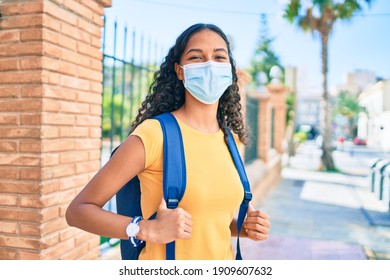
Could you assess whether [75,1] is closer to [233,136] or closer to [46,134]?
[46,134]

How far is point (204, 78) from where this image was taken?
1.57 meters

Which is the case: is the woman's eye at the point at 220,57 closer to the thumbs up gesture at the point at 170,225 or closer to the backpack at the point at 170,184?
the backpack at the point at 170,184

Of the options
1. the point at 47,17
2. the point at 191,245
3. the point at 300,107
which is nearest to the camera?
the point at 191,245

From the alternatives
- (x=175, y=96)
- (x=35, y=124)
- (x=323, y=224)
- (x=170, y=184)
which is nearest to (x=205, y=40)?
(x=175, y=96)

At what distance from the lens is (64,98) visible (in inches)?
93.4

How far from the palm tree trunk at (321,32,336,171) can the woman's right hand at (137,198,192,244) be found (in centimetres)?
1376

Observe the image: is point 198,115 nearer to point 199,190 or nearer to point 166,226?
point 199,190

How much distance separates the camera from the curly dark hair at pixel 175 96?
1581 mm

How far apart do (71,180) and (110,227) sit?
1.28 metres

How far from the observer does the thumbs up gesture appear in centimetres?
125

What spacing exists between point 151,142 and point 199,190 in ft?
0.78

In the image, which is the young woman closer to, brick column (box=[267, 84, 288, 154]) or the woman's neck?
the woman's neck

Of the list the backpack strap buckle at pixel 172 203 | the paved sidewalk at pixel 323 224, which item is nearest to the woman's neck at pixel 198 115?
the backpack strap buckle at pixel 172 203
